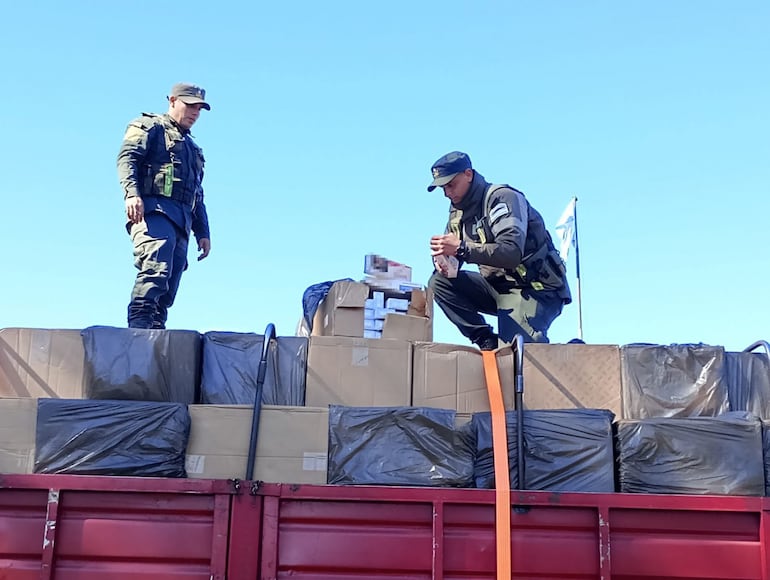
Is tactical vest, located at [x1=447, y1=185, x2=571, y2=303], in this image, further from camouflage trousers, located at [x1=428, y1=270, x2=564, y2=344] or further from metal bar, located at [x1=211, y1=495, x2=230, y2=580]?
metal bar, located at [x1=211, y1=495, x2=230, y2=580]

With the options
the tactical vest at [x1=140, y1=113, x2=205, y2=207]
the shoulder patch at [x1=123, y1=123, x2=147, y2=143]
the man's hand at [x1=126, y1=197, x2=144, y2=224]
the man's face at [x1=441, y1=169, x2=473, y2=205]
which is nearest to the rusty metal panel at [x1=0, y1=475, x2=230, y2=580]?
the man's hand at [x1=126, y1=197, x2=144, y2=224]

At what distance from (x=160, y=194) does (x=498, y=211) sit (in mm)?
2063

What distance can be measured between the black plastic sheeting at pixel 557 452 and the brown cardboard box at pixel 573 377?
34cm

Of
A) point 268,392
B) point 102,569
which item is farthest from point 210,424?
point 102,569

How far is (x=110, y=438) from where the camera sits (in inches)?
149

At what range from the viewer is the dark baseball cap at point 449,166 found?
210 inches

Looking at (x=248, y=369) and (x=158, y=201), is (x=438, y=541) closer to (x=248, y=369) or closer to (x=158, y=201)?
(x=248, y=369)

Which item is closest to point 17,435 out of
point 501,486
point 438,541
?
point 438,541

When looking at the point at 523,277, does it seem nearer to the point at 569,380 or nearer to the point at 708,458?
the point at 569,380

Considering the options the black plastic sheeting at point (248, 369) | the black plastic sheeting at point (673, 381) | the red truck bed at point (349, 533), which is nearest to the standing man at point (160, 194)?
the black plastic sheeting at point (248, 369)

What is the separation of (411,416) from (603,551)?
98 centimetres

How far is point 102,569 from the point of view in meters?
3.57

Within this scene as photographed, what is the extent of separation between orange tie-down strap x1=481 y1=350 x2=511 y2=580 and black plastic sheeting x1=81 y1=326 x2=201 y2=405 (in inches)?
57.1

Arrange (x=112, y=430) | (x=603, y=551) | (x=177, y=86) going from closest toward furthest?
1. (x=603, y=551)
2. (x=112, y=430)
3. (x=177, y=86)
